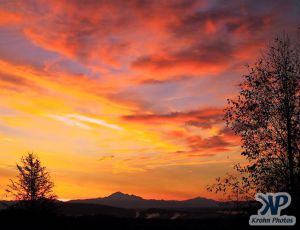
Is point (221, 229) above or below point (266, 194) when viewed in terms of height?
below

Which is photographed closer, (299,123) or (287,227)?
(287,227)

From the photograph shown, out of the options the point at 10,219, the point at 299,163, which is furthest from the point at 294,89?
the point at 10,219

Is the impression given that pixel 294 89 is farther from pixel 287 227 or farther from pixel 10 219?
pixel 10 219

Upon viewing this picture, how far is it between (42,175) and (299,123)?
42.0 meters

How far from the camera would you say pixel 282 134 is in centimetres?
3525

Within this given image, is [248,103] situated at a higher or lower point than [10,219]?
higher

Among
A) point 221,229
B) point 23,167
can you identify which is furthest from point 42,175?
point 221,229

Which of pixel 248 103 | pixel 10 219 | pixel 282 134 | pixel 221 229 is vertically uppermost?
pixel 248 103

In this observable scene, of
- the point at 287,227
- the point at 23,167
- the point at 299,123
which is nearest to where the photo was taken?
the point at 287,227

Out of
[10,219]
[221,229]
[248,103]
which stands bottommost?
[221,229]

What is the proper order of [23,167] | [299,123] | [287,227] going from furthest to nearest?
[23,167] → [299,123] → [287,227]

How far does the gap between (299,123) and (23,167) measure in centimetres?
4358

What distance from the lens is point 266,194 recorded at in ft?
109

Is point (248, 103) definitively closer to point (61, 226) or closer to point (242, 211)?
point (242, 211)
